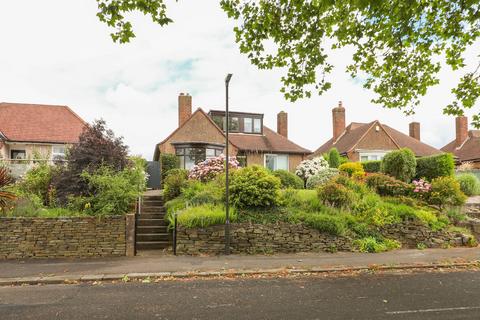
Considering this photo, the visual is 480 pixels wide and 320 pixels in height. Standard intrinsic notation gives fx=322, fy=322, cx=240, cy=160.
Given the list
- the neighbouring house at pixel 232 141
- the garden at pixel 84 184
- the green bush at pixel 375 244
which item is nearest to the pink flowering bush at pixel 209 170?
the garden at pixel 84 184

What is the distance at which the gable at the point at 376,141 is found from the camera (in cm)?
3022

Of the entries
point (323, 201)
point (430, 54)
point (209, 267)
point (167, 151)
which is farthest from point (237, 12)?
point (167, 151)

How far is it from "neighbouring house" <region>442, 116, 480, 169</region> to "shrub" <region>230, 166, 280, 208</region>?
31340mm

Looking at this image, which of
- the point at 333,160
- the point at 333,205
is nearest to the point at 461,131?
the point at 333,160

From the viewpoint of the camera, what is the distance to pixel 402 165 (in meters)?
16.9

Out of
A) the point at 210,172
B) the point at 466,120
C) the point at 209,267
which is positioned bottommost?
the point at 209,267

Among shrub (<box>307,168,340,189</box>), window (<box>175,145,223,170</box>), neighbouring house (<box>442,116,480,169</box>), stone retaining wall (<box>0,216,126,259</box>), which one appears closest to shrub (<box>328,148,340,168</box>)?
shrub (<box>307,168,340,189</box>)

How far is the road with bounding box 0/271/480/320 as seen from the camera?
566cm

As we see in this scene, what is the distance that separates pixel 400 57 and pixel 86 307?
8917 mm

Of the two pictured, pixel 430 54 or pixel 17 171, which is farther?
pixel 17 171

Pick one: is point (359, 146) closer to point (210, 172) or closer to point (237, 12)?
point (210, 172)

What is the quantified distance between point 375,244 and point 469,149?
33.2 metres

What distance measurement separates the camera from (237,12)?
7180 mm

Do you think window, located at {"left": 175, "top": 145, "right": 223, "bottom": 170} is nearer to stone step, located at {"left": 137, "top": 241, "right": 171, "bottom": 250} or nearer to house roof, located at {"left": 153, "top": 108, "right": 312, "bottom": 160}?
house roof, located at {"left": 153, "top": 108, "right": 312, "bottom": 160}
